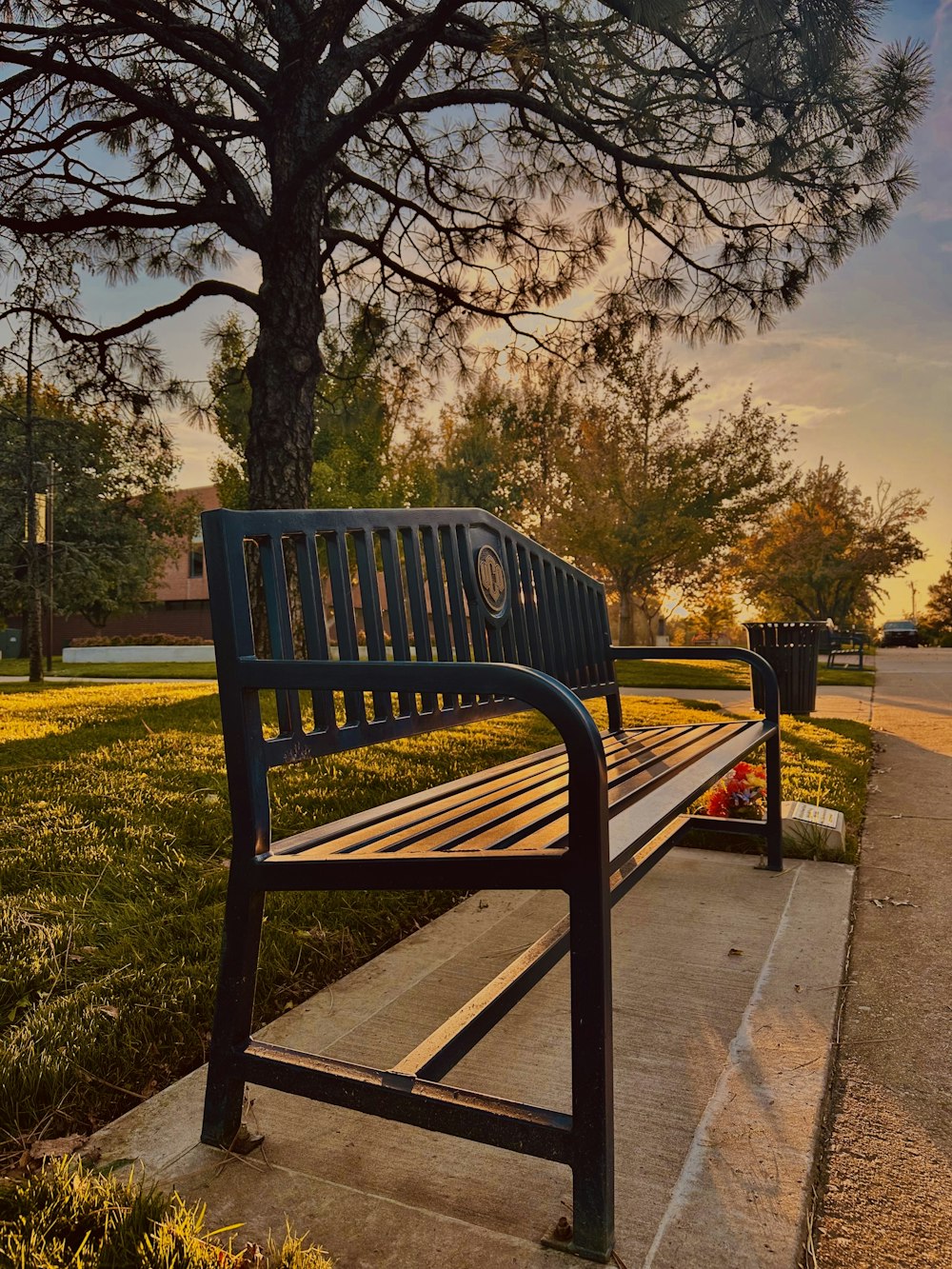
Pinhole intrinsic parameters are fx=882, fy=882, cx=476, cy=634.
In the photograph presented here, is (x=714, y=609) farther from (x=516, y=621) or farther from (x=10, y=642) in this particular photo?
(x=516, y=621)

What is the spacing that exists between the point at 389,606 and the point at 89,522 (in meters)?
31.0

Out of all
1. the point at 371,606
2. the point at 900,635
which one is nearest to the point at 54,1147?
the point at 371,606

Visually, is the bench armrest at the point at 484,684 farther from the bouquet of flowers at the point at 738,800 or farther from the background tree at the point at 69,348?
the background tree at the point at 69,348

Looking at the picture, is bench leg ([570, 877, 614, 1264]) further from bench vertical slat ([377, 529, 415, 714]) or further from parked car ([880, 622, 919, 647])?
parked car ([880, 622, 919, 647])

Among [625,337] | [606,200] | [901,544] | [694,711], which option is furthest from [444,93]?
[901,544]

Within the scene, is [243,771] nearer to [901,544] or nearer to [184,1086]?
[184,1086]

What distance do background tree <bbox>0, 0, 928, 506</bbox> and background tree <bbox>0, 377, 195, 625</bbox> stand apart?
1652cm

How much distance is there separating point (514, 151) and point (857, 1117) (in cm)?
971

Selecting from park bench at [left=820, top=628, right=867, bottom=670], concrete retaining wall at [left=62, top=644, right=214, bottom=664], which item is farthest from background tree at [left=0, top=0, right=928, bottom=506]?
concrete retaining wall at [left=62, top=644, right=214, bottom=664]

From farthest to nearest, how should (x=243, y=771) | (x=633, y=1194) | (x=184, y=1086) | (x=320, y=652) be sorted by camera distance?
(x=320, y=652) → (x=184, y=1086) → (x=243, y=771) → (x=633, y=1194)

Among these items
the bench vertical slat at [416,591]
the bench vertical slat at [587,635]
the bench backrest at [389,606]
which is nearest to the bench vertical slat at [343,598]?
the bench backrest at [389,606]

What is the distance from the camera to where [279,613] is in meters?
1.89

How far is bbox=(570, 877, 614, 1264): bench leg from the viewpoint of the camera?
1.38 m

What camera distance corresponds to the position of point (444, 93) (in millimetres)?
8211
